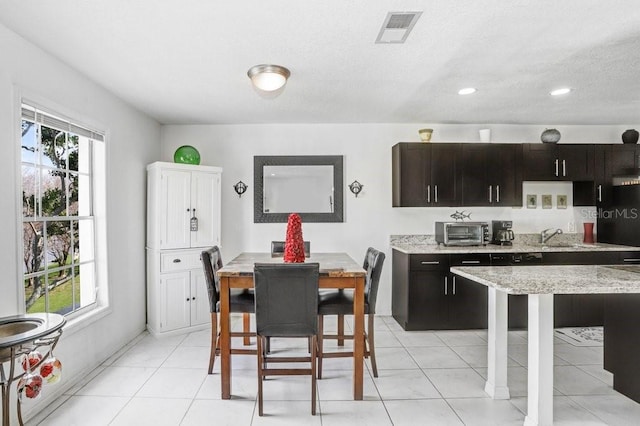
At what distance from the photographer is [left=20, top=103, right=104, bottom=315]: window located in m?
2.53

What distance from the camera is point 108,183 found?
3297mm

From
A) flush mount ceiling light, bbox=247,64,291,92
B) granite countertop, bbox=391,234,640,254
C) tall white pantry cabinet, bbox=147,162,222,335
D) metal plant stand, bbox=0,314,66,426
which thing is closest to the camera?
metal plant stand, bbox=0,314,66,426

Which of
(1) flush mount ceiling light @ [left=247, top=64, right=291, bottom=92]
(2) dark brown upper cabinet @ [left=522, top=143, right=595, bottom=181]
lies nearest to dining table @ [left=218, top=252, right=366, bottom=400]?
(1) flush mount ceiling light @ [left=247, top=64, right=291, bottom=92]

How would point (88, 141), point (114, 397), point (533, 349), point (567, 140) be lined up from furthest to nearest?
point (567, 140) → point (88, 141) → point (114, 397) → point (533, 349)

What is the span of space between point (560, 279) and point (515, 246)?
2.21m

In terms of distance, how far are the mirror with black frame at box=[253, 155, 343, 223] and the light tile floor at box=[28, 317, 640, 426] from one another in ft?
5.36

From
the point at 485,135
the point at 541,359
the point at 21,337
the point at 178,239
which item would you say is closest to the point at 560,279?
the point at 541,359

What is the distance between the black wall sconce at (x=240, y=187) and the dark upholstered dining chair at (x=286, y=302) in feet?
7.73

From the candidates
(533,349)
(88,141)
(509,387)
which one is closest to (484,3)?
(533,349)

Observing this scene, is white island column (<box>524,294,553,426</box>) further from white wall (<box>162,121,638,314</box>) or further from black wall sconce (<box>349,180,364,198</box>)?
black wall sconce (<box>349,180,364,198</box>)

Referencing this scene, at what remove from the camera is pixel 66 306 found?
2.90m

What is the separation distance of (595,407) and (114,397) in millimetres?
3297

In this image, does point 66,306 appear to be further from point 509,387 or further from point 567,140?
point 567,140

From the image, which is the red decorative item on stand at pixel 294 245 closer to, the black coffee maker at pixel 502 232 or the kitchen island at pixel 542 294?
the kitchen island at pixel 542 294
